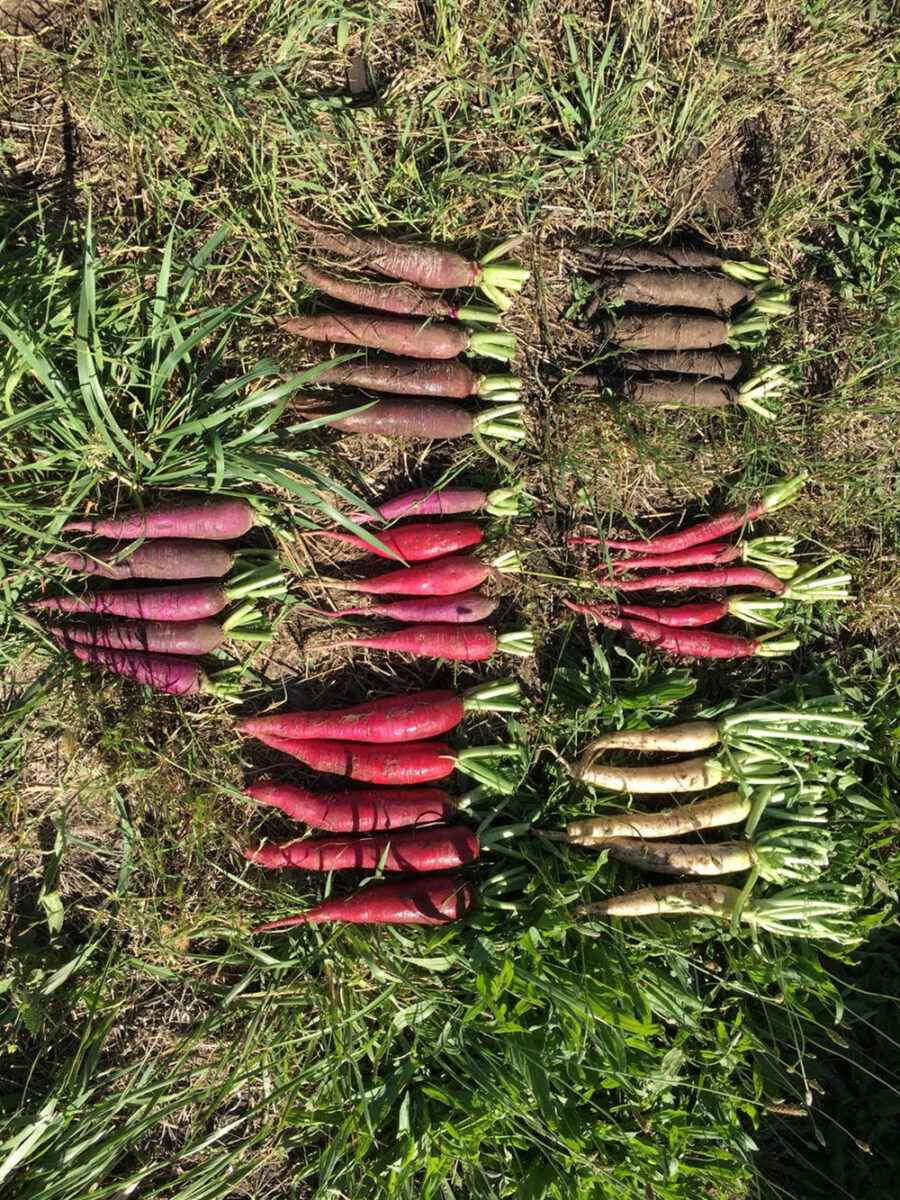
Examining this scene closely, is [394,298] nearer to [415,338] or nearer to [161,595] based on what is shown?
[415,338]

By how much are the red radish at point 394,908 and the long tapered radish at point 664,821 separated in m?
0.59

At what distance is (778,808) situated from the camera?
339 centimetres

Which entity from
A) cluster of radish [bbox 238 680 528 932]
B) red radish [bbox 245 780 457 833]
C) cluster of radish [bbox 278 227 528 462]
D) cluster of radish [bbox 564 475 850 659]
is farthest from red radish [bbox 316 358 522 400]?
red radish [bbox 245 780 457 833]

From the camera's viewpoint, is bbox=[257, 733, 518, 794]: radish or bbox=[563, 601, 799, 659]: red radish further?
bbox=[563, 601, 799, 659]: red radish

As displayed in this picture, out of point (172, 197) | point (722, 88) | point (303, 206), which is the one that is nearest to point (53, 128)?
point (172, 197)

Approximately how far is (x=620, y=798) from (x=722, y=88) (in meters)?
3.23

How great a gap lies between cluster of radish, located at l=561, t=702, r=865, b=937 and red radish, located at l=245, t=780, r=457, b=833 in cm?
56

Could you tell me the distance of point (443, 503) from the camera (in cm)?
321

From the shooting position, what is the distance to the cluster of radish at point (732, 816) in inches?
125

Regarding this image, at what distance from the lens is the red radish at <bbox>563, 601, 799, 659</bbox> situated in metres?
3.36

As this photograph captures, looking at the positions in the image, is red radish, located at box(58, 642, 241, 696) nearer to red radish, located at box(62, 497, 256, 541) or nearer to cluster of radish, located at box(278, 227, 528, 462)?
red radish, located at box(62, 497, 256, 541)

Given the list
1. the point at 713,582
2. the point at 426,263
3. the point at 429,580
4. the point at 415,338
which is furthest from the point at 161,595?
the point at 713,582

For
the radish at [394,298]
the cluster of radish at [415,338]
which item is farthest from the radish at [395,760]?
the radish at [394,298]

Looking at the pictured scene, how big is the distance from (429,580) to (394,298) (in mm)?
1184
